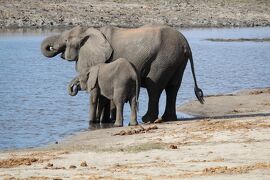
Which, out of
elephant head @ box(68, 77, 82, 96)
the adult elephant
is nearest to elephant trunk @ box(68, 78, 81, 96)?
elephant head @ box(68, 77, 82, 96)

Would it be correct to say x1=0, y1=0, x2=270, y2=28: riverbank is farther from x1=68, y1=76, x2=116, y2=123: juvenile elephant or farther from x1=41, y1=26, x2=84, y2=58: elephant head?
x1=68, y1=76, x2=116, y2=123: juvenile elephant

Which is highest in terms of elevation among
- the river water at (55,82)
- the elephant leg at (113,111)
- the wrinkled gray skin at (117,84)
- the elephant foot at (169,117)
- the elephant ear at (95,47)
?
the elephant ear at (95,47)

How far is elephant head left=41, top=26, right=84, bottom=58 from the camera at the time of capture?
2105 cm

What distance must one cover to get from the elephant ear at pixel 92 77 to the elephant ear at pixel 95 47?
57 centimetres

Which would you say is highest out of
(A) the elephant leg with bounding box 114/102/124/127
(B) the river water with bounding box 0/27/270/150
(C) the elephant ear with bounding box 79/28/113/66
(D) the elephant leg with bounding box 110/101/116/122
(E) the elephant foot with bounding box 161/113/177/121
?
(C) the elephant ear with bounding box 79/28/113/66

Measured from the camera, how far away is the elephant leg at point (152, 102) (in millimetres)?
19734

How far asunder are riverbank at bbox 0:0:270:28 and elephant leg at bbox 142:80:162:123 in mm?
37891

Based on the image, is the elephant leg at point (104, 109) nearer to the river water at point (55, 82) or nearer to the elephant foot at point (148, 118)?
the river water at point (55, 82)

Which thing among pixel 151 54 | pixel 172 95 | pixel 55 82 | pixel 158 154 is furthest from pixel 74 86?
pixel 55 82

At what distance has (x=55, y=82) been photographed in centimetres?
3094

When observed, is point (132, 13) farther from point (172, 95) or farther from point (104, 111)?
point (104, 111)

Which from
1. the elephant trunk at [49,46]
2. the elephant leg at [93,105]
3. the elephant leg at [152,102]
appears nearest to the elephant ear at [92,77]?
the elephant leg at [93,105]

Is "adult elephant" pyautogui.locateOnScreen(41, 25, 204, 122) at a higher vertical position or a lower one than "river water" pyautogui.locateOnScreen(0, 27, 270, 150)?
higher

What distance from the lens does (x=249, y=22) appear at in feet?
238
